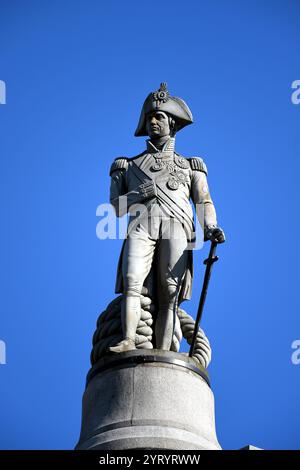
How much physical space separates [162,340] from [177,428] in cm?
221

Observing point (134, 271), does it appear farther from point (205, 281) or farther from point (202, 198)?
point (202, 198)

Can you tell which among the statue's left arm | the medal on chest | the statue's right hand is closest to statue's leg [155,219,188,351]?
the statue's left arm

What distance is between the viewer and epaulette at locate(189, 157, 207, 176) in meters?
16.6

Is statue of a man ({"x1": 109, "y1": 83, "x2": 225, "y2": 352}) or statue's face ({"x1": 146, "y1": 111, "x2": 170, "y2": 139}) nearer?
statue of a man ({"x1": 109, "y1": 83, "x2": 225, "y2": 352})

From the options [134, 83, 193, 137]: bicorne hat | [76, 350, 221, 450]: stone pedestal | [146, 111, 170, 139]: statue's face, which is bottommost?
[76, 350, 221, 450]: stone pedestal

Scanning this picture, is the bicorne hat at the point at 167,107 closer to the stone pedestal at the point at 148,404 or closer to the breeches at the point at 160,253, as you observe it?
the breeches at the point at 160,253

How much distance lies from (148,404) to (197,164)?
4.72 m

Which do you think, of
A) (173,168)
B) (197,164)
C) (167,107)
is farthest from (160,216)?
(167,107)

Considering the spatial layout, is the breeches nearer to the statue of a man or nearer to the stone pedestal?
the statue of a man

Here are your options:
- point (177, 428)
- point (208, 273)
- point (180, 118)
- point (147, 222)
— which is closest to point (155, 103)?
point (180, 118)

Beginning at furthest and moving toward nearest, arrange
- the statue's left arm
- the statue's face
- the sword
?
the statue's face, the statue's left arm, the sword

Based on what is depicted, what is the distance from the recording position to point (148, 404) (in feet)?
44.1

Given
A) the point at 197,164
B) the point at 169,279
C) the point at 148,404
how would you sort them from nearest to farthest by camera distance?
the point at 148,404 → the point at 169,279 → the point at 197,164
